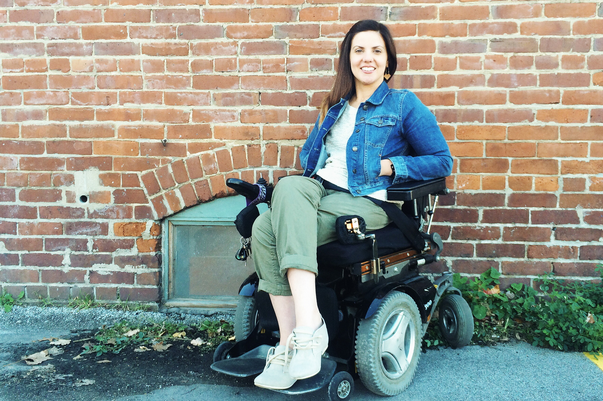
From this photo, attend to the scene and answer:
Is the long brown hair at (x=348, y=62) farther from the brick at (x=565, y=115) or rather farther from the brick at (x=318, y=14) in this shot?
the brick at (x=565, y=115)

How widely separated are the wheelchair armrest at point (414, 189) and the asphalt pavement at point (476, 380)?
948 millimetres

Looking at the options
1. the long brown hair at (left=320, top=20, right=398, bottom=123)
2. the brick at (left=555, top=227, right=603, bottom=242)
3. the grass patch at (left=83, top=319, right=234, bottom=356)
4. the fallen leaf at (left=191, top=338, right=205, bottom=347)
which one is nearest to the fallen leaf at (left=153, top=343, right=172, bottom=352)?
the grass patch at (left=83, top=319, right=234, bottom=356)

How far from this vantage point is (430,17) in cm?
333

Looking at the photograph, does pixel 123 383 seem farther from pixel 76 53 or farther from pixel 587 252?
pixel 587 252

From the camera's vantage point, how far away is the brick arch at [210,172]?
3477 mm

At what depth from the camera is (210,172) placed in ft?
11.5

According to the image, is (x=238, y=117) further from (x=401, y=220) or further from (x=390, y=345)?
(x=390, y=345)

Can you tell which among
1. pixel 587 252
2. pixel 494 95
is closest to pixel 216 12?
pixel 494 95

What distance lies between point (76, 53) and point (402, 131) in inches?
91.1

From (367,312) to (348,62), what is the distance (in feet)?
4.66

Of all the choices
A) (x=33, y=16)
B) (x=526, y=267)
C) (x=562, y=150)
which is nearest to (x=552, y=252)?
(x=526, y=267)

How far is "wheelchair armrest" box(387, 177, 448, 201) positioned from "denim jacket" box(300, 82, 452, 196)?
5 cm

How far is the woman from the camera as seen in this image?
2.23m

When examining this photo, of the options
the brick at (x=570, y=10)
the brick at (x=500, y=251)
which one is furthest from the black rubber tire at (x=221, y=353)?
the brick at (x=570, y=10)
